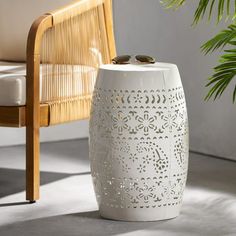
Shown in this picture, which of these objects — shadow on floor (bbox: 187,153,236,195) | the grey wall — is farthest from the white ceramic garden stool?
the grey wall

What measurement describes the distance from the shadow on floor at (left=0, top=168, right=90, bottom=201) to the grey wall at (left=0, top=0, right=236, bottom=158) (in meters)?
0.58

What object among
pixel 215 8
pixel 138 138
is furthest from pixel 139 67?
pixel 215 8

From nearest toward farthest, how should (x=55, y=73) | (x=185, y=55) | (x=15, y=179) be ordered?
(x=55, y=73)
(x=15, y=179)
(x=185, y=55)

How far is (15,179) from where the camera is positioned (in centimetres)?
302

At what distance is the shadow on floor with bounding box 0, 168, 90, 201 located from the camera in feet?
9.28

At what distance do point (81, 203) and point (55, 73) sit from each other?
1.49 feet

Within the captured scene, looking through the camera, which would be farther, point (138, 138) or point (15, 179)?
point (15, 179)

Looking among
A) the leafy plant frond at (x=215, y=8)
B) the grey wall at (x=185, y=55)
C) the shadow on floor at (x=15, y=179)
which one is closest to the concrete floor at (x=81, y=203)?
the shadow on floor at (x=15, y=179)

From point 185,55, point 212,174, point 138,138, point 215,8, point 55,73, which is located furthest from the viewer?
point 185,55

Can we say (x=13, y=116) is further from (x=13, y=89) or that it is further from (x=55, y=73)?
(x=55, y=73)

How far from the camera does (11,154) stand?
3.51 meters

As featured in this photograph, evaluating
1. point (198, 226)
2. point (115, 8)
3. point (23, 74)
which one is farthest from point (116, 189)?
point (115, 8)

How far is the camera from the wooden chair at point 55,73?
2570mm

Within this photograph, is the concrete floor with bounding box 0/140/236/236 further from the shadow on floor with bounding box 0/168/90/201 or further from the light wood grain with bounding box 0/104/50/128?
the light wood grain with bounding box 0/104/50/128
